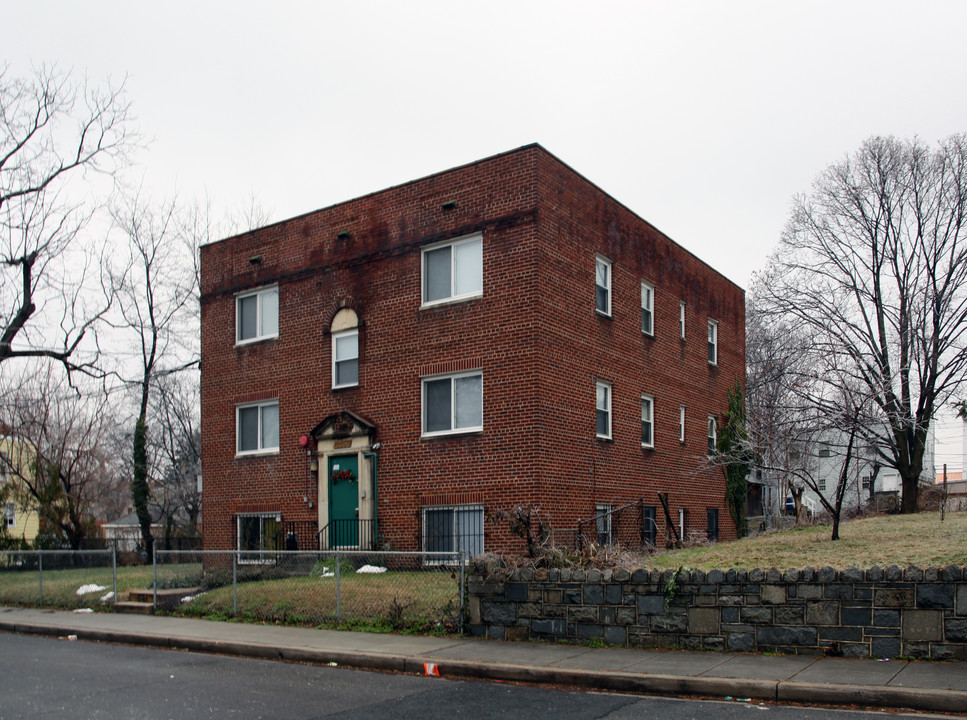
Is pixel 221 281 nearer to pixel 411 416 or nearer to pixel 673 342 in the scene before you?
pixel 411 416

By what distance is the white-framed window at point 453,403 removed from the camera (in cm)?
2002

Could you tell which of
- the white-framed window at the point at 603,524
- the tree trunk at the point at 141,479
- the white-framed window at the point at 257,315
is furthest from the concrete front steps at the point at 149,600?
the tree trunk at the point at 141,479

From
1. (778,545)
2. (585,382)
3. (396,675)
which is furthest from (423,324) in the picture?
(396,675)

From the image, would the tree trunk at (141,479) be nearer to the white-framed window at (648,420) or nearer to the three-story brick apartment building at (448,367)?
the three-story brick apartment building at (448,367)

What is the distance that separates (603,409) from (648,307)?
3.82 m

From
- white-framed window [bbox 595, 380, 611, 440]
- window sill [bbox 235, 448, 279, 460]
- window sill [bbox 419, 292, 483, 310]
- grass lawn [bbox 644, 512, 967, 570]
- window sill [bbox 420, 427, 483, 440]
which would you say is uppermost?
window sill [bbox 419, 292, 483, 310]

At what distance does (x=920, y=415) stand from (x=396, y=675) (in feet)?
87.2

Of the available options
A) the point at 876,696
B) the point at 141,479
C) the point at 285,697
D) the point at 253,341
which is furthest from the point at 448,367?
the point at 141,479

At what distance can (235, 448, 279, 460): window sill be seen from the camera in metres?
23.3

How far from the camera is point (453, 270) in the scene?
67.4 ft

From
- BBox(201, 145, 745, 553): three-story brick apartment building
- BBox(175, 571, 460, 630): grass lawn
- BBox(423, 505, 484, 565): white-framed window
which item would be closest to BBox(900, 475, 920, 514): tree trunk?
BBox(201, 145, 745, 553): three-story brick apartment building

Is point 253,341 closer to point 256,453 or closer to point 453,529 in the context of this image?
point 256,453

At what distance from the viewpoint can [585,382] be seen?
2073 cm

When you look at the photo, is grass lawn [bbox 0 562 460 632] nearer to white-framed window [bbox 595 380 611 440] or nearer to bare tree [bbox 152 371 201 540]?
white-framed window [bbox 595 380 611 440]
